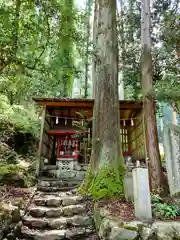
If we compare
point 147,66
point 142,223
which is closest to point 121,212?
point 142,223

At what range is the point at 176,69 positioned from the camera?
8.17 m

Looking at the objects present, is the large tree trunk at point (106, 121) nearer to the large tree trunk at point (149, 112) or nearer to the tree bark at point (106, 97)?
the tree bark at point (106, 97)

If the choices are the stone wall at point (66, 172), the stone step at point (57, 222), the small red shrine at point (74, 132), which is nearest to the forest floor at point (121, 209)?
the stone step at point (57, 222)

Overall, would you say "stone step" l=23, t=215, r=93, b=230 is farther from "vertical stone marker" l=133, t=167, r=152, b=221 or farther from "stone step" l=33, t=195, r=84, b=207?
"vertical stone marker" l=133, t=167, r=152, b=221

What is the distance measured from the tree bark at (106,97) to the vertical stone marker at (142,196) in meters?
1.54

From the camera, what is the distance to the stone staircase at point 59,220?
12.3 ft

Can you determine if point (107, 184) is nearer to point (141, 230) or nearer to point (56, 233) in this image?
point (56, 233)

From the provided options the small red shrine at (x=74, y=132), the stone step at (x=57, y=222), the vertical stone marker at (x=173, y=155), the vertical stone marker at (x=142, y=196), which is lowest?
the stone step at (x=57, y=222)

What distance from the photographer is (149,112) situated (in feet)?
21.5

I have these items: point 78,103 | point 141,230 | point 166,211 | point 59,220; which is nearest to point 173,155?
point 166,211

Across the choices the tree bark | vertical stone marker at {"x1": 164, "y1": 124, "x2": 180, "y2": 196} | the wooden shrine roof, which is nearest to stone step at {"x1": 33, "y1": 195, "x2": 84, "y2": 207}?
the tree bark

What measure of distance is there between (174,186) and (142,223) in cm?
111

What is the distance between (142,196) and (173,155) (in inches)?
44.5

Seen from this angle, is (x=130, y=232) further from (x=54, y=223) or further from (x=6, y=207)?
(x=6, y=207)
